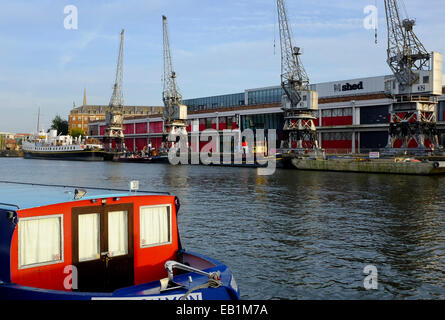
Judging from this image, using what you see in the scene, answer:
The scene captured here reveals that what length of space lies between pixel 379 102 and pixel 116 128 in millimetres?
90575

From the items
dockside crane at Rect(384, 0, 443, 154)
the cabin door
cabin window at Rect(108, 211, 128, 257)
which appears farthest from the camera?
dockside crane at Rect(384, 0, 443, 154)

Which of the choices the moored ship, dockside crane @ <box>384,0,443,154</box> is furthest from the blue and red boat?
the moored ship

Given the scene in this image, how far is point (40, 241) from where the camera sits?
9867mm

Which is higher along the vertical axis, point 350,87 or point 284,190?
point 350,87

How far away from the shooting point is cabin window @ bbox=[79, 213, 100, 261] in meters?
10.4

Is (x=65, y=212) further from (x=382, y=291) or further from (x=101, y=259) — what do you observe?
(x=382, y=291)

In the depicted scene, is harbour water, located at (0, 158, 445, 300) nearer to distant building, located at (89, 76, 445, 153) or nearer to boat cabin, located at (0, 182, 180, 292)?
boat cabin, located at (0, 182, 180, 292)

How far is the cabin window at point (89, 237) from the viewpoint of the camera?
10359 millimetres

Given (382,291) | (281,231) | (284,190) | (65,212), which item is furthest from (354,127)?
(65,212)

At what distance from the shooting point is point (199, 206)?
3244cm

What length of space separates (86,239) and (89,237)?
0.26ft

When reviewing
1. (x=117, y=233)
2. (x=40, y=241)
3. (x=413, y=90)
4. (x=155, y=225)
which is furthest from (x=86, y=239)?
(x=413, y=90)

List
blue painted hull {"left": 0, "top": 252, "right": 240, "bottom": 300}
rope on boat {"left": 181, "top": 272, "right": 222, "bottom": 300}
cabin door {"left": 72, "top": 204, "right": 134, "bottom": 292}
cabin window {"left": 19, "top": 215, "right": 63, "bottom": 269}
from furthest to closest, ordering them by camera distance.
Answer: cabin door {"left": 72, "top": 204, "right": 134, "bottom": 292}
rope on boat {"left": 181, "top": 272, "right": 222, "bottom": 300}
cabin window {"left": 19, "top": 215, "right": 63, "bottom": 269}
blue painted hull {"left": 0, "top": 252, "right": 240, "bottom": 300}

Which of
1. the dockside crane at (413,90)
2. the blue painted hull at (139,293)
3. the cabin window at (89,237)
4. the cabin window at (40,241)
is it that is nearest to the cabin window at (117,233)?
the cabin window at (89,237)
